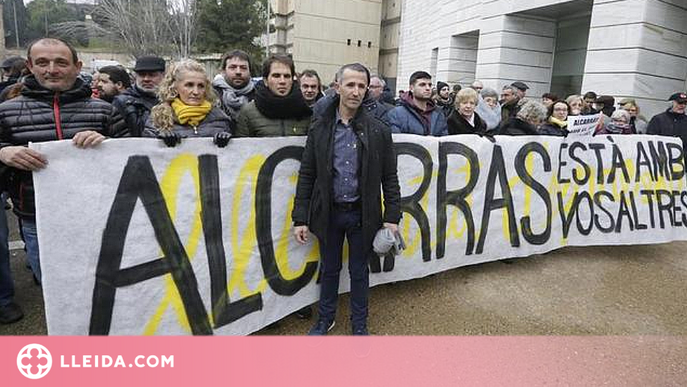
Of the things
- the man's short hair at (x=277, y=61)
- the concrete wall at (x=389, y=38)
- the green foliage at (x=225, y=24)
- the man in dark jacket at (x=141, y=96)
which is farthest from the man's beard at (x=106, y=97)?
the concrete wall at (x=389, y=38)

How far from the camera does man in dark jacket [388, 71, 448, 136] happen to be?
3.95 m

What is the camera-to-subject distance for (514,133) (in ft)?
15.1

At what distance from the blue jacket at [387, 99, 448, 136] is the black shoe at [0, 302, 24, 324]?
3057 millimetres

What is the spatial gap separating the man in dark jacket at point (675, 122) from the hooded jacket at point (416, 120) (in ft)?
12.3

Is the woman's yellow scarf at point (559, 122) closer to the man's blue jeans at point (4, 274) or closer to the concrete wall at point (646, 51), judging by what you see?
the man's blue jeans at point (4, 274)

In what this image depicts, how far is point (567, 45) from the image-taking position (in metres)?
13.1

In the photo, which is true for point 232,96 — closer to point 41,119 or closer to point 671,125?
point 41,119

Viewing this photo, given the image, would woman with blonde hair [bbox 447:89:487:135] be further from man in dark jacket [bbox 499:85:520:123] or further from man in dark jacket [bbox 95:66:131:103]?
man in dark jacket [bbox 95:66:131:103]

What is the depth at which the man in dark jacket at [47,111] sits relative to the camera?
2.51 meters

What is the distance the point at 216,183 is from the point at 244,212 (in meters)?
0.27

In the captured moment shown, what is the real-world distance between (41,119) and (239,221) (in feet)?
4.05

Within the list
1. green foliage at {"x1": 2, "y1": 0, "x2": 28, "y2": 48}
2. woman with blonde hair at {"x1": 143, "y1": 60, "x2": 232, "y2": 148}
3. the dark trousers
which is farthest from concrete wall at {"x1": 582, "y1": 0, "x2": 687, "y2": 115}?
green foliage at {"x1": 2, "y1": 0, "x2": 28, "y2": 48}

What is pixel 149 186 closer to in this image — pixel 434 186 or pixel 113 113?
pixel 113 113

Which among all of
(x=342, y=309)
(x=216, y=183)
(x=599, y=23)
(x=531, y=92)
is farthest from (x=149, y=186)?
(x=531, y=92)
